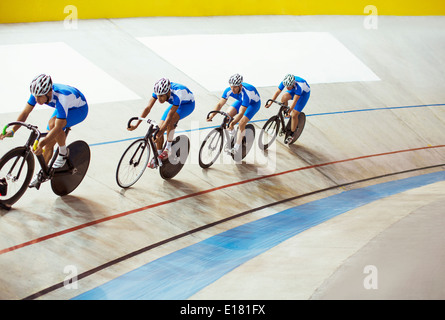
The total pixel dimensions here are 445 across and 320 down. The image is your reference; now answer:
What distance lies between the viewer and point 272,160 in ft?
24.7

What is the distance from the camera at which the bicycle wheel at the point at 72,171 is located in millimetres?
4973

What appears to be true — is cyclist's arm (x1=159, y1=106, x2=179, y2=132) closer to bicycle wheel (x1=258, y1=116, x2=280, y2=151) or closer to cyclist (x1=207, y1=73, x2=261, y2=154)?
cyclist (x1=207, y1=73, x2=261, y2=154)

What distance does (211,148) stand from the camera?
6.66m

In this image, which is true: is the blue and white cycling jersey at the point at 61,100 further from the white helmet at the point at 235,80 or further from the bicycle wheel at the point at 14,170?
the white helmet at the point at 235,80

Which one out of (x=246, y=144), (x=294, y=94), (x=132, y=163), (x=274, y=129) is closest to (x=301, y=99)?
(x=294, y=94)

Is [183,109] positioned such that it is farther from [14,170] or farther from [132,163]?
[14,170]

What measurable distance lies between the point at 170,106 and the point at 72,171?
48.7 inches

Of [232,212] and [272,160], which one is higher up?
[272,160]

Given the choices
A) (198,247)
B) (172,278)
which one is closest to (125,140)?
(198,247)

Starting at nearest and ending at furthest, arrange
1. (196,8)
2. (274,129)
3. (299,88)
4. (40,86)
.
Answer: (40,86) < (299,88) < (274,129) < (196,8)

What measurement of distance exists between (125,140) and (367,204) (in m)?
3.23

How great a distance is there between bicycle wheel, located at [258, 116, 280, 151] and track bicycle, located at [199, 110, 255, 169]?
0.60 meters

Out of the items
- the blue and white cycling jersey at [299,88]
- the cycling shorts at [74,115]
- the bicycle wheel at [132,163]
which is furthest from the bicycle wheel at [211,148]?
the cycling shorts at [74,115]

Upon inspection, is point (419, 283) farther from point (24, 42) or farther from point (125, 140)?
point (24, 42)
